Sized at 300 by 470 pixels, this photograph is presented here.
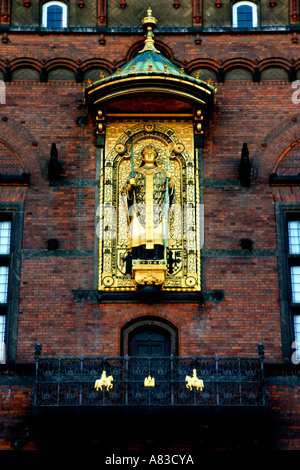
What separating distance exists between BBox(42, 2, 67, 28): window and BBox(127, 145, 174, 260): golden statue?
3540 millimetres

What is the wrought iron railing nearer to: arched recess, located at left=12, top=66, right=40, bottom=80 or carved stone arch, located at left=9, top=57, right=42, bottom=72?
arched recess, located at left=12, top=66, right=40, bottom=80

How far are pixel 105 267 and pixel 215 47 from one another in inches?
208

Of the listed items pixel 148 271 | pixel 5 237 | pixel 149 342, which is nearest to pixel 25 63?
pixel 5 237

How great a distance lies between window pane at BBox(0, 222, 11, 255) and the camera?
1902 centimetres

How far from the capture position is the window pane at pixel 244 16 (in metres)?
20.8

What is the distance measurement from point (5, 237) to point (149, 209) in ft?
9.40

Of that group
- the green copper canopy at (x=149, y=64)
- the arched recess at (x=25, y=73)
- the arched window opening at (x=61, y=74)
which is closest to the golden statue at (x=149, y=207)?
the green copper canopy at (x=149, y=64)

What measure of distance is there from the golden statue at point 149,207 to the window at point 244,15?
3584 mm

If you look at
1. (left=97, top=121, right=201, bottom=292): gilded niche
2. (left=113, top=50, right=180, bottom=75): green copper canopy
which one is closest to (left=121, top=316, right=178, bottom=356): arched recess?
(left=97, top=121, right=201, bottom=292): gilded niche

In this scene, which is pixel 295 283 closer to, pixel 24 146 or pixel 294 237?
pixel 294 237

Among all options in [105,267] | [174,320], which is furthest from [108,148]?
[174,320]

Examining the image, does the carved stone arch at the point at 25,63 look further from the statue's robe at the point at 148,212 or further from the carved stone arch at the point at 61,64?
the statue's robe at the point at 148,212

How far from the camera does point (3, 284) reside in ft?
61.7
